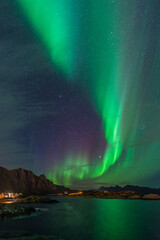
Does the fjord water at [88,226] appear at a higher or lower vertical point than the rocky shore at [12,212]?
lower

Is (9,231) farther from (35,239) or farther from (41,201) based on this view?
(41,201)

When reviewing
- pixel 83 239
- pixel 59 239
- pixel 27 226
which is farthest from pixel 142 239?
pixel 27 226

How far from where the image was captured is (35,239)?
37.2 m

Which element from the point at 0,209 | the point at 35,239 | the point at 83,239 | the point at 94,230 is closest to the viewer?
the point at 35,239

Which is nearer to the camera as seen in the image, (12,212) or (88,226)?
(88,226)

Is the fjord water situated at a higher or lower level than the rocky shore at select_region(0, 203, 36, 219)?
lower

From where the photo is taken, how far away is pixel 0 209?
67250mm

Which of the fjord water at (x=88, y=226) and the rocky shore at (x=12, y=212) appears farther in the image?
the rocky shore at (x=12, y=212)

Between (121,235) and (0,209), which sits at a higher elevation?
(0,209)

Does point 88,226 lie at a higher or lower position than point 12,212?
lower

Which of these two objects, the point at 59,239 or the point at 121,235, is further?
the point at 121,235

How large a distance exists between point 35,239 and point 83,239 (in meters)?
7.99

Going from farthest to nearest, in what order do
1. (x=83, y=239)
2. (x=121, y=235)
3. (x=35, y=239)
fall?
(x=121, y=235) → (x=83, y=239) → (x=35, y=239)

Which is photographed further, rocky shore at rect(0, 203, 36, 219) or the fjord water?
rocky shore at rect(0, 203, 36, 219)
